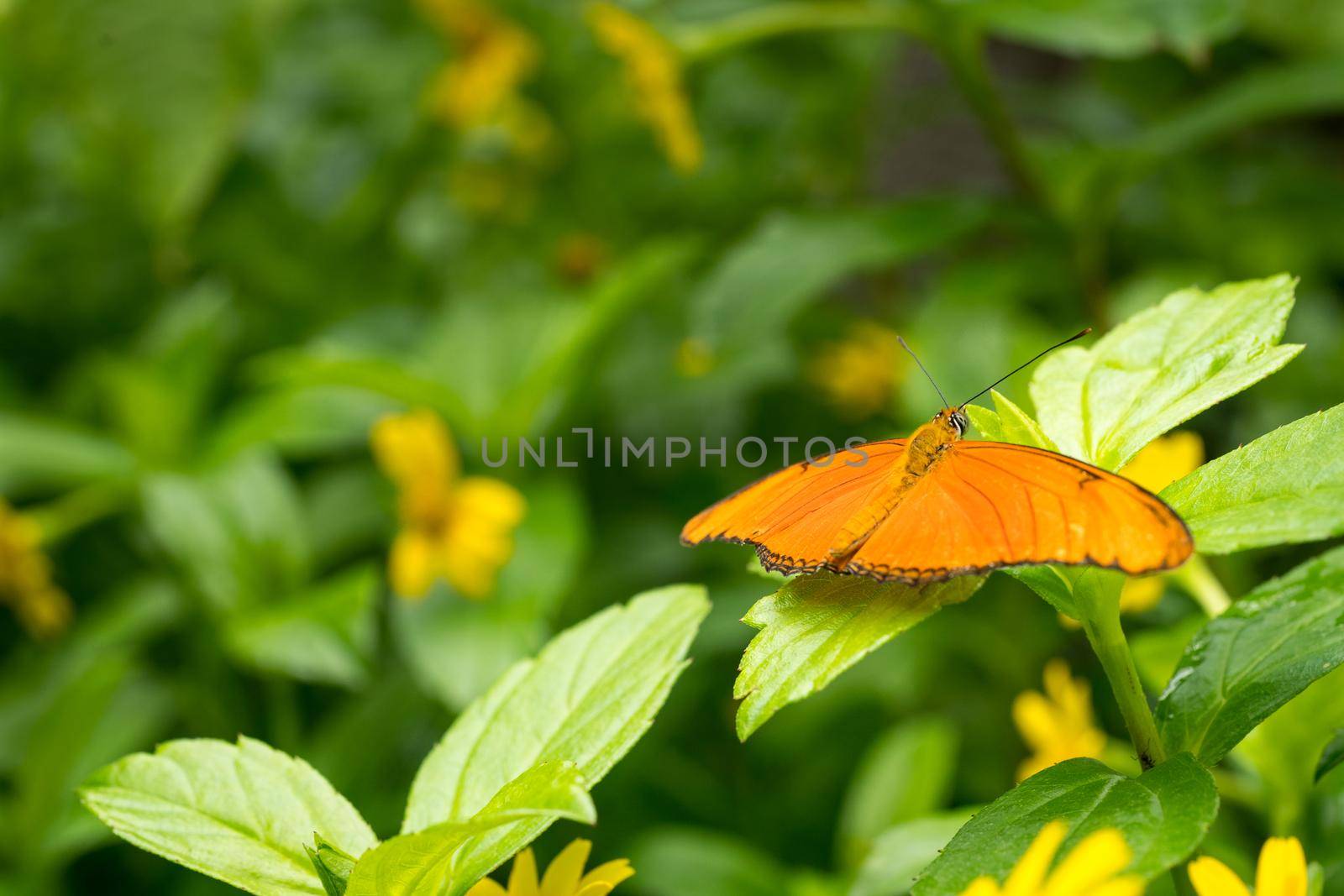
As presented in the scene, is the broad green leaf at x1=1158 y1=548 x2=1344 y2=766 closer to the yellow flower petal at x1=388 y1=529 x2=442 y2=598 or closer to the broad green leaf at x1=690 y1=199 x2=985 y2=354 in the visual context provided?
the broad green leaf at x1=690 y1=199 x2=985 y2=354

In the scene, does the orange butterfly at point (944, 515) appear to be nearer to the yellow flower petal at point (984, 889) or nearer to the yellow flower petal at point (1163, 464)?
the yellow flower petal at point (984, 889)

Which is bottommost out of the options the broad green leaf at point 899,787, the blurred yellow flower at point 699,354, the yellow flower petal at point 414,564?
the broad green leaf at point 899,787

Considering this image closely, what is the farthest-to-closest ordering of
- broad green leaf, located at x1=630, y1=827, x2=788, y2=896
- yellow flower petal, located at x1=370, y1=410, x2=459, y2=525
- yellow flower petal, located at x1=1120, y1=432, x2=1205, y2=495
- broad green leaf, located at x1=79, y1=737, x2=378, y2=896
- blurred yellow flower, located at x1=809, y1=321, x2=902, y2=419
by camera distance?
blurred yellow flower, located at x1=809, y1=321, x2=902, y2=419, yellow flower petal, located at x1=370, y1=410, x2=459, y2=525, broad green leaf, located at x1=630, y1=827, x2=788, y2=896, yellow flower petal, located at x1=1120, y1=432, x2=1205, y2=495, broad green leaf, located at x1=79, y1=737, x2=378, y2=896

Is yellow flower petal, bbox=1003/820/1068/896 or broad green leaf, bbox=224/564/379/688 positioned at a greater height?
broad green leaf, bbox=224/564/379/688

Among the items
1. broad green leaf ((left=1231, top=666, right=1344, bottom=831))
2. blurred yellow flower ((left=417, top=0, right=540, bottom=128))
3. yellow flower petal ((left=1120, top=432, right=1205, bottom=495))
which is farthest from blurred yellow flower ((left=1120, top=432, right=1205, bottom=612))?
blurred yellow flower ((left=417, top=0, right=540, bottom=128))

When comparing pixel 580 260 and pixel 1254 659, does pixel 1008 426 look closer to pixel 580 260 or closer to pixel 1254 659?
pixel 1254 659

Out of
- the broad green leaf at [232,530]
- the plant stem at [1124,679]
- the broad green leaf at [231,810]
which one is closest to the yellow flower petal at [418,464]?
the broad green leaf at [232,530]

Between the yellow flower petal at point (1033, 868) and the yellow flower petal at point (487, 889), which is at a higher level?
the yellow flower petal at point (487, 889)

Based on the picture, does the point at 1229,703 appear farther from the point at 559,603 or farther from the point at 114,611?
the point at 114,611
